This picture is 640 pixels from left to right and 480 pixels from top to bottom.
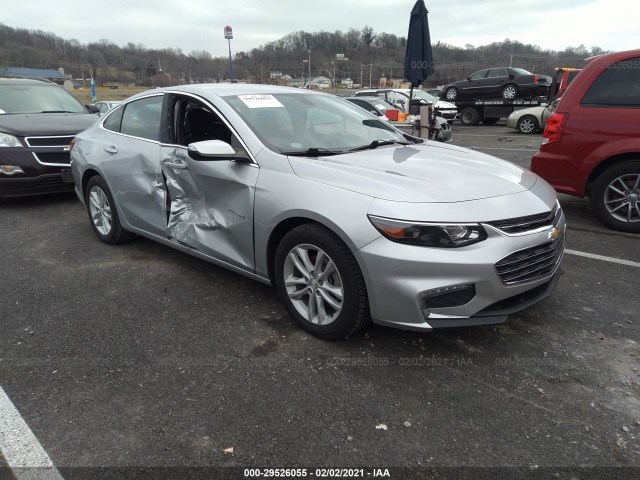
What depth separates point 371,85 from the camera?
175 ft

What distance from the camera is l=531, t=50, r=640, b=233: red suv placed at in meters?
4.68

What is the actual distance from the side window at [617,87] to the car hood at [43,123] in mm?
6463

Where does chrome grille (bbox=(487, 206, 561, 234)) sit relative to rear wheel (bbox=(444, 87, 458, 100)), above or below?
below

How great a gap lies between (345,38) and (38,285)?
7114 cm

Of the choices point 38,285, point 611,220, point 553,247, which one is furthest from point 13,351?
point 611,220

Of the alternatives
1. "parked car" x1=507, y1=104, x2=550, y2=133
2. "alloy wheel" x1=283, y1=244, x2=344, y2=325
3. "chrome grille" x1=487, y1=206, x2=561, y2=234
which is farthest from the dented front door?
"parked car" x1=507, y1=104, x2=550, y2=133

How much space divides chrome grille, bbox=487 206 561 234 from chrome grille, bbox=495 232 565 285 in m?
0.11

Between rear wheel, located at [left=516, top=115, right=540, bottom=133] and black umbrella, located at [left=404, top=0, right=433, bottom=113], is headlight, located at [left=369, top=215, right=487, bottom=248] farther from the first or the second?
rear wheel, located at [left=516, top=115, right=540, bottom=133]

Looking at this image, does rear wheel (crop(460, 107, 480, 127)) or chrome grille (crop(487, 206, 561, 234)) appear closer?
chrome grille (crop(487, 206, 561, 234))

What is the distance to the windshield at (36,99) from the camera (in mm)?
7043

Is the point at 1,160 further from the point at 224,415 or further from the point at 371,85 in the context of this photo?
the point at 371,85

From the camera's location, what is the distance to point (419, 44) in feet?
27.4

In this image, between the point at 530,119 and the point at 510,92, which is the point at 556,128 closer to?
the point at 530,119

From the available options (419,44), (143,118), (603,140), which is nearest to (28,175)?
(143,118)
